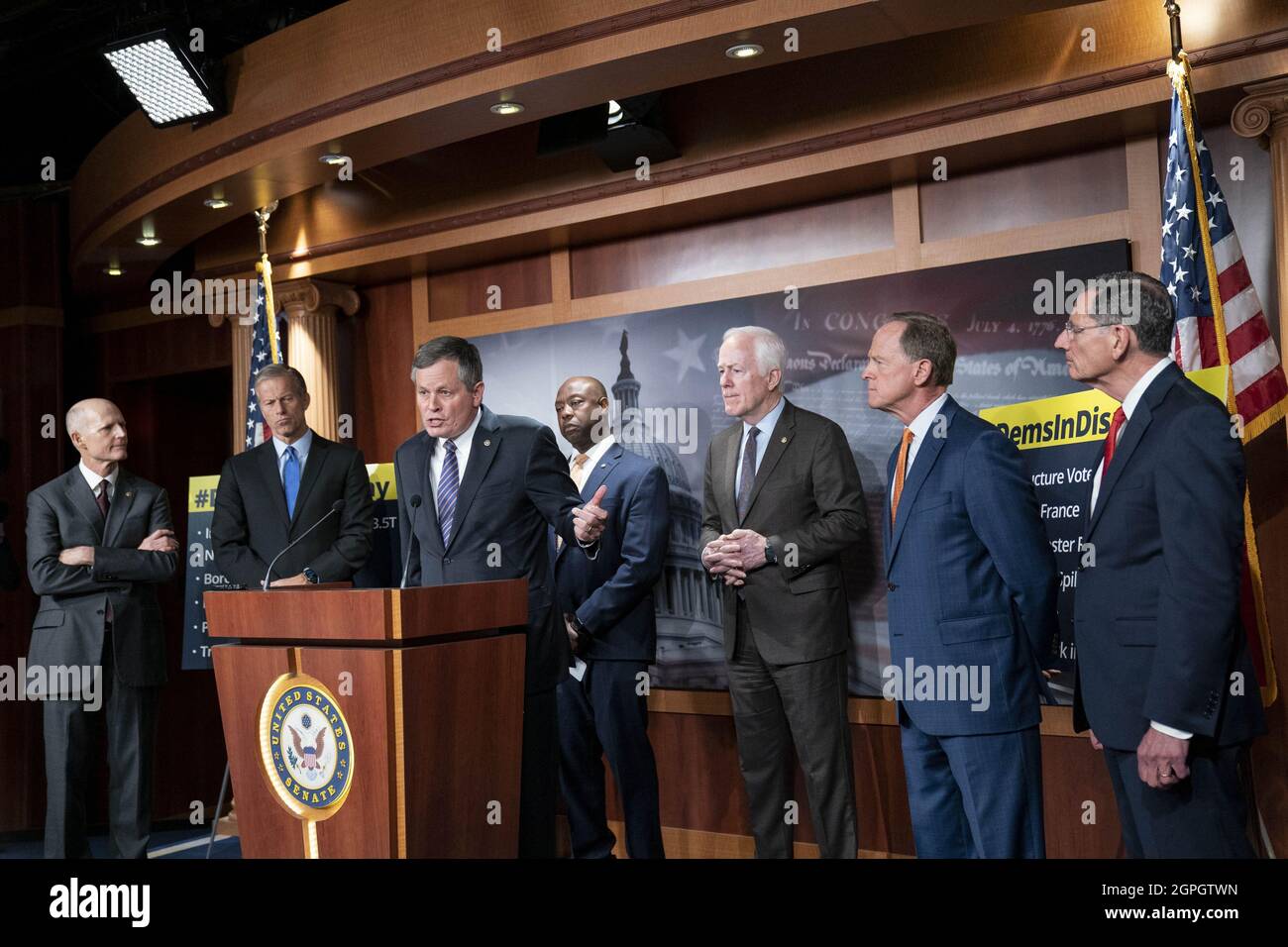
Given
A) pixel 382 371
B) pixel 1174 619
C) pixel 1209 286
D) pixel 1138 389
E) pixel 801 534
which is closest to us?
pixel 1174 619

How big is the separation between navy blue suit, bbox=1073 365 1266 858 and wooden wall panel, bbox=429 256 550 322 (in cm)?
346

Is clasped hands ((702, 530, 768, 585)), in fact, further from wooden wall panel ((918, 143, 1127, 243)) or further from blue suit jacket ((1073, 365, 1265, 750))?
wooden wall panel ((918, 143, 1127, 243))

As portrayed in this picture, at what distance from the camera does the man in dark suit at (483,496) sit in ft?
10.8

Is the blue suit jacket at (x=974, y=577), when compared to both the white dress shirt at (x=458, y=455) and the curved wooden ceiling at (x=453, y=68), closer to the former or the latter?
the white dress shirt at (x=458, y=455)

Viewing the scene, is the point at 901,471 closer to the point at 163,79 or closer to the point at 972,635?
the point at 972,635

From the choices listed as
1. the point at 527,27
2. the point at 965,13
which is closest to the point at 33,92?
the point at 527,27

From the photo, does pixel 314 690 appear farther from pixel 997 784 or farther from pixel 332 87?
pixel 332 87

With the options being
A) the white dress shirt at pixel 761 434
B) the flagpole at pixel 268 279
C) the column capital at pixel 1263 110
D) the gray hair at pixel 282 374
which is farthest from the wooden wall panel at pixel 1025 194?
the flagpole at pixel 268 279

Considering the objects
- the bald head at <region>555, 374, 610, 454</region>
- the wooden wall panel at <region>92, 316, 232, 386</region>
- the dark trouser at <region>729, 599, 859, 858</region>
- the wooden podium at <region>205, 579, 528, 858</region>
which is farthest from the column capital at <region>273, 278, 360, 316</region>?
the wooden podium at <region>205, 579, 528, 858</region>

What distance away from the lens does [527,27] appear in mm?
4020

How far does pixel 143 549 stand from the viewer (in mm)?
4559

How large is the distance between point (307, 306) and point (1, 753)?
2.99m

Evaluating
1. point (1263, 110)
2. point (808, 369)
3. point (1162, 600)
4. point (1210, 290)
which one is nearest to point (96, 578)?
point (808, 369)

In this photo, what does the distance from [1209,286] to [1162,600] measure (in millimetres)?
1441
